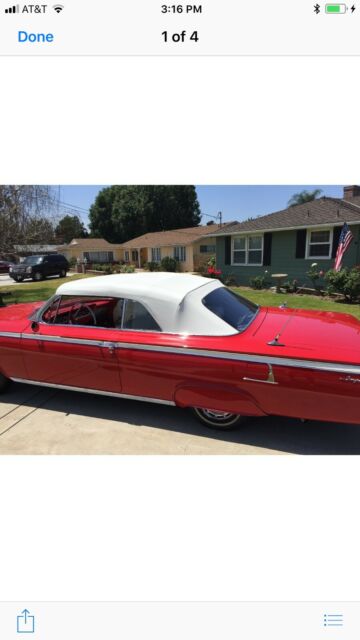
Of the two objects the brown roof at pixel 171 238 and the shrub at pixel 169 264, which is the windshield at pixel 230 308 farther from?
the shrub at pixel 169 264

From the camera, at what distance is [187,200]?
42938 millimetres

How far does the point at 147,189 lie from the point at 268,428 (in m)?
39.8

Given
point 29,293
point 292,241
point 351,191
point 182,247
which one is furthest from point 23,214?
point 182,247

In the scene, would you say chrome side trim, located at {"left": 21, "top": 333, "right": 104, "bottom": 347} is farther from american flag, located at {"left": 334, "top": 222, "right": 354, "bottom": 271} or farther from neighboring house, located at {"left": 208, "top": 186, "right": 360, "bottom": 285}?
neighboring house, located at {"left": 208, "top": 186, "right": 360, "bottom": 285}

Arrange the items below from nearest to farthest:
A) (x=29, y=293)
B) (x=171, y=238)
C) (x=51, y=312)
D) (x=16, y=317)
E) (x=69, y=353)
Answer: (x=69, y=353), (x=51, y=312), (x=16, y=317), (x=29, y=293), (x=171, y=238)

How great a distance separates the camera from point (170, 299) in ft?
11.0

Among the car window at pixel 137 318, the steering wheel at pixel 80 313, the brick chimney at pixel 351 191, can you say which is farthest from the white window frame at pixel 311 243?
the car window at pixel 137 318

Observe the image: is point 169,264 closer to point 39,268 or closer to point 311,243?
point 39,268

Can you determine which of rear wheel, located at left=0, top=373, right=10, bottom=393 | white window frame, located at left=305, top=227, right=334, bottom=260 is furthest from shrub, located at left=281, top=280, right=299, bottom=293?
rear wheel, located at left=0, top=373, right=10, bottom=393

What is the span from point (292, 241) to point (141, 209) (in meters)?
29.9

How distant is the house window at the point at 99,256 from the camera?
3678cm

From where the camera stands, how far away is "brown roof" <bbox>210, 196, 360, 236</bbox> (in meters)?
11.9

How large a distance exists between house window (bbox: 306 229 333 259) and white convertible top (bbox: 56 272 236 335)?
10.1 meters
